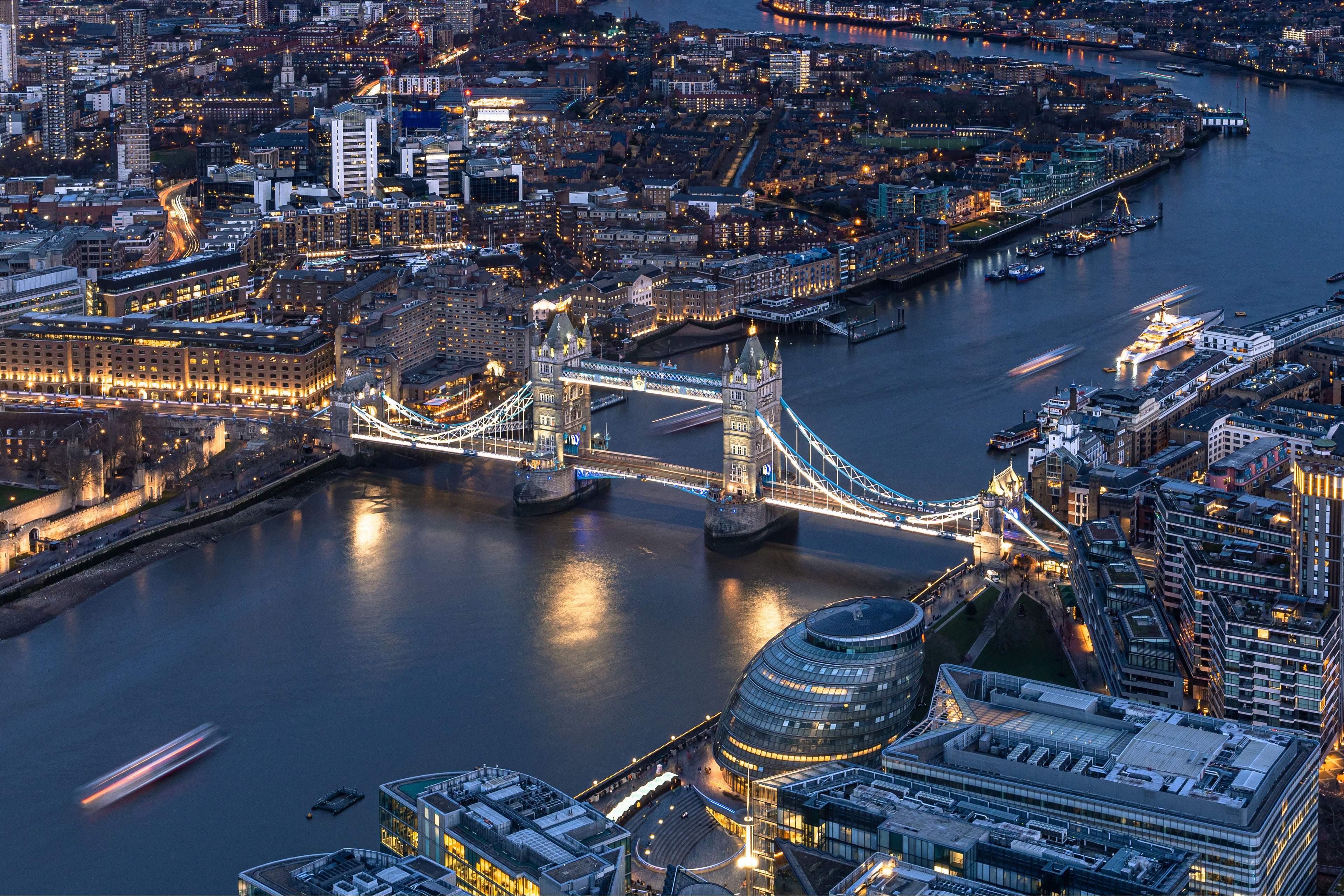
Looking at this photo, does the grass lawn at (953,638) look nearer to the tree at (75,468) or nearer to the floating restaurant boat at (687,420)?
the floating restaurant boat at (687,420)

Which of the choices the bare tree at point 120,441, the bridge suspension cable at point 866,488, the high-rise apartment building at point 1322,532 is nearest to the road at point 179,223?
the bare tree at point 120,441

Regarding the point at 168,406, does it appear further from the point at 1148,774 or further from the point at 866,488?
the point at 1148,774

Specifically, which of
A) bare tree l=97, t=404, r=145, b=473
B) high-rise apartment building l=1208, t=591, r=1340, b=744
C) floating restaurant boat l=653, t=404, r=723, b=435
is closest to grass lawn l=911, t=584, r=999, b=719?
high-rise apartment building l=1208, t=591, r=1340, b=744

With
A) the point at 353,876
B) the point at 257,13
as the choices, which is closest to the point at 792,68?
the point at 257,13

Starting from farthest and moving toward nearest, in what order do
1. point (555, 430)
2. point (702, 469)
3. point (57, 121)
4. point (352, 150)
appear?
point (57, 121) → point (352, 150) → point (702, 469) → point (555, 430)

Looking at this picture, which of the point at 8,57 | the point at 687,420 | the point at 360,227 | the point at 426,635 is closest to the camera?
the point at 426,635

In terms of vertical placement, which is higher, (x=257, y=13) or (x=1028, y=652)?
(x=257, y=13)

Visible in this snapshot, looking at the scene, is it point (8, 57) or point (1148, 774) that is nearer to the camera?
point (1148, 774)
